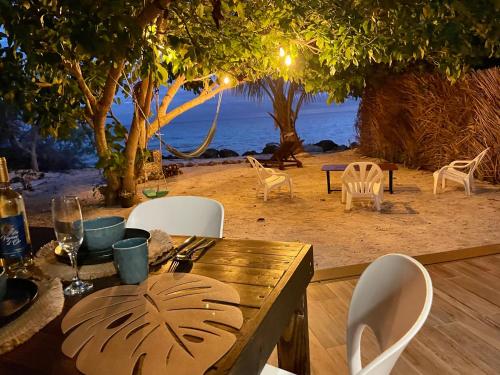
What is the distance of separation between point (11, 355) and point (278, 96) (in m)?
9.37

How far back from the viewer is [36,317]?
86cm

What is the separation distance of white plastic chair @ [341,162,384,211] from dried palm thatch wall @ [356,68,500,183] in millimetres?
1885

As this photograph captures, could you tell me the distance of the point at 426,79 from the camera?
639 cm

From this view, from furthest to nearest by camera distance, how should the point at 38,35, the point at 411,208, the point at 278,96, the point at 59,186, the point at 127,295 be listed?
the point at 278,96, the point at 59,186, the point at 411,208, the point at 38,35, the point at 127,295

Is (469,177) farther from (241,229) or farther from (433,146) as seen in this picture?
(241,229)

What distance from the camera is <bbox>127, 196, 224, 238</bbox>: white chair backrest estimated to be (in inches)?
71.7

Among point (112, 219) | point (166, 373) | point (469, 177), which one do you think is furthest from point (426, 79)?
Result: point (166, 373)

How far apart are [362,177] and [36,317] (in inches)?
160

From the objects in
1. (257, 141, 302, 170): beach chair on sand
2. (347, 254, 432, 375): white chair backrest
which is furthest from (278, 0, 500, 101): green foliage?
(257, 141, 302, 170): beach chair on sand

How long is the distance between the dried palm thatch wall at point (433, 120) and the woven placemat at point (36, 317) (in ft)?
18.1

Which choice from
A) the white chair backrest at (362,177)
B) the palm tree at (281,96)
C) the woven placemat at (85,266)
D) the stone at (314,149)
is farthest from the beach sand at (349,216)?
the stone at (314,149)

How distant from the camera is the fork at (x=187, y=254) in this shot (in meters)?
1.13

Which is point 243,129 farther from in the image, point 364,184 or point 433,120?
point 364,184

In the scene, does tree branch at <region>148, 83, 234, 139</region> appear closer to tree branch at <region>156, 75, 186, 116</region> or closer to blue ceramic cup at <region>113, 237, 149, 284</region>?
tree branch at <region>156, 75, 186, 116</region>
